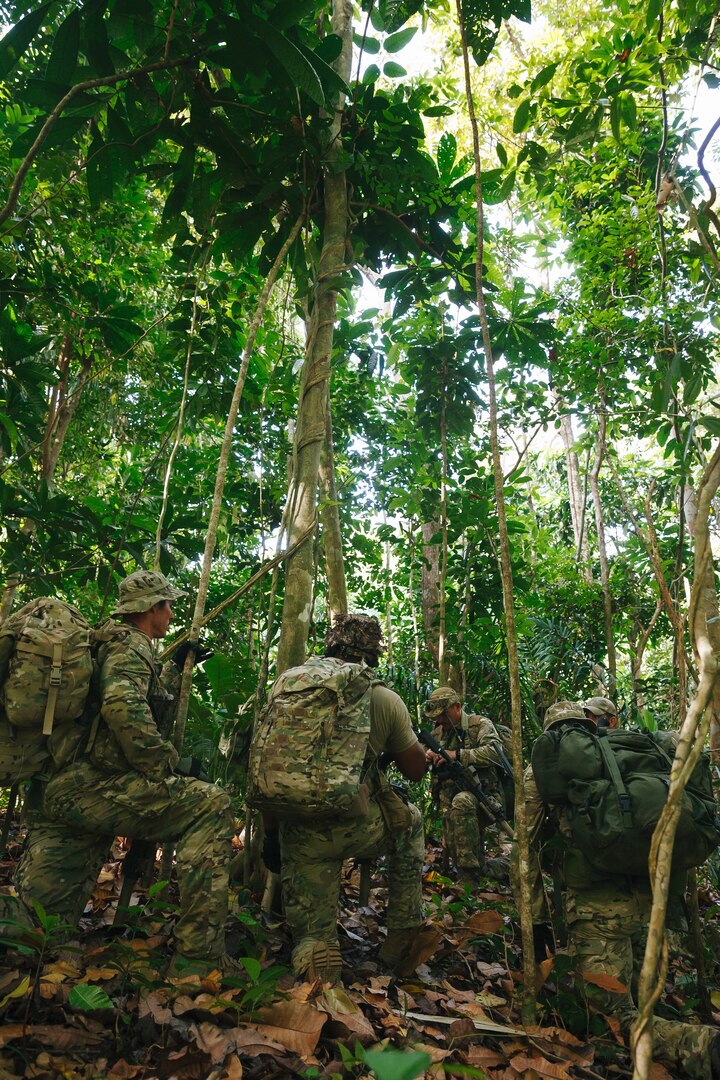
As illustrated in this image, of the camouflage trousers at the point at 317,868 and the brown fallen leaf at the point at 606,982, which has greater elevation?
the camouflage trousers at the point at 317,868

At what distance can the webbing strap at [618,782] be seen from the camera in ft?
10.9

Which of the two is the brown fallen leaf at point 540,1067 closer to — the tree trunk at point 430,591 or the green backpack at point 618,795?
the green backpack at point 618,795

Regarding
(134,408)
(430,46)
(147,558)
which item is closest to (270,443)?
(134,408)

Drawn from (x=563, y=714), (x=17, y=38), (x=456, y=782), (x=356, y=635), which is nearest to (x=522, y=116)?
(x=17, y=38)

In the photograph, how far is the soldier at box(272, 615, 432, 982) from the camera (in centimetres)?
333

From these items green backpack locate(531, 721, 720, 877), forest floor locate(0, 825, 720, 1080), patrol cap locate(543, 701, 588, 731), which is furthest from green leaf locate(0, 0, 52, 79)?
patrol cap locate(543, 701, 588, 731)

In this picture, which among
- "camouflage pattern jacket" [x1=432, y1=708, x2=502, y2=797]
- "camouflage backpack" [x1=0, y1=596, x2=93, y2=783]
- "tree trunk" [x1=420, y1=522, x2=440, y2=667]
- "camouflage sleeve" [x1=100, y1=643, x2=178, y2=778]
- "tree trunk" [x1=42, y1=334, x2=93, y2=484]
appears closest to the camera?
"camouflage backpack" [x1=0, y1=596, x2=93, y2=783]

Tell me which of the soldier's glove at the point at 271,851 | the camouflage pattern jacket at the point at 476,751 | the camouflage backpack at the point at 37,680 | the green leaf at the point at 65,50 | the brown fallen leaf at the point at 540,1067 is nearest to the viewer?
the brown fallen leaf at the point at 540,1067

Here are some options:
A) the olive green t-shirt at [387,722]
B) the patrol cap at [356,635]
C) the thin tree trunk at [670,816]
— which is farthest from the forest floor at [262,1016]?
the patrol cap at [356,635]

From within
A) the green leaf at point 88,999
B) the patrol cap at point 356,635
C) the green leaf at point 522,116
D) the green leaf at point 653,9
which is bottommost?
the green leaf at point 88,999

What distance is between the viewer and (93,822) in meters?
3.05

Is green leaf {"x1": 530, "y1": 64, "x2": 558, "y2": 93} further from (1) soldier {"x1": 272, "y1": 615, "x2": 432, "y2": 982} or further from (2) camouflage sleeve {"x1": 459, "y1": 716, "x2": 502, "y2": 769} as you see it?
(2) camouflage sleeve {"x1": 459, "y1": 716, "x2": 502, "y2": 769}

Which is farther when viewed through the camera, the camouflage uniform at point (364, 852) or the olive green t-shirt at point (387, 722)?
the olive green t-shirt at point (387, 722)

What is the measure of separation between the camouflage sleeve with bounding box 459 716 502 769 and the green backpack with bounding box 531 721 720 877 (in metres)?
2.49
